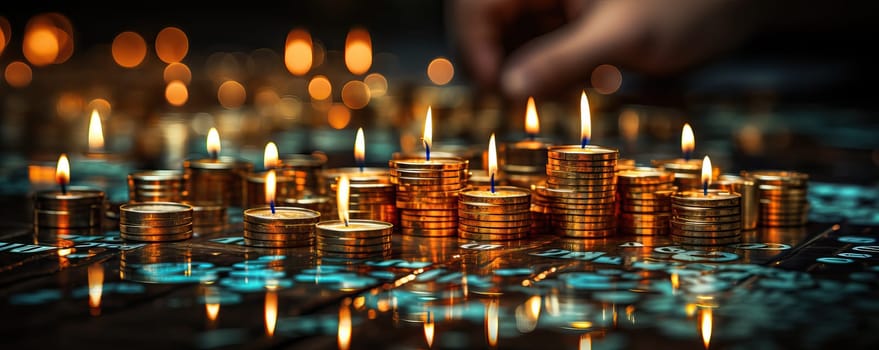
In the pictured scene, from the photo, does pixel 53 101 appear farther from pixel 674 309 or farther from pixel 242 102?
pixel 674 309

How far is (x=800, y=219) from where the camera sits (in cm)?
266

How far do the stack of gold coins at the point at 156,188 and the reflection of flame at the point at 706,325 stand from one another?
1419 mm

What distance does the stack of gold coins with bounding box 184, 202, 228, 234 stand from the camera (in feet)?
8.41

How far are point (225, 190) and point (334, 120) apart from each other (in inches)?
127

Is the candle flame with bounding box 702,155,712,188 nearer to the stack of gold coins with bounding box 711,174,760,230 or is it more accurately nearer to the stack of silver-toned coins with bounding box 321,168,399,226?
the stack of gold coins with bounding box 711,174,760,230

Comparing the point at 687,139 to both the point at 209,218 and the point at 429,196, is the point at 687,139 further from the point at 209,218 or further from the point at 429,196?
the point at 209,218

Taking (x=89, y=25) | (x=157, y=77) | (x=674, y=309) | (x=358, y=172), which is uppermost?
(x=89, y=25)

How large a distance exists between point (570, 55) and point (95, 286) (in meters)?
2.57

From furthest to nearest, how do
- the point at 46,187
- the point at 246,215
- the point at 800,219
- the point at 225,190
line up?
the point at 46,187 < the point at 225,190 < the point at 800,219 < the point at 246,215

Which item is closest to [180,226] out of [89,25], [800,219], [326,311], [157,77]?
[326,311]

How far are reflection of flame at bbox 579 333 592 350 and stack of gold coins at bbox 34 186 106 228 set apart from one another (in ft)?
4.46

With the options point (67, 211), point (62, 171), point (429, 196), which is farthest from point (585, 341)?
point (62, 171)

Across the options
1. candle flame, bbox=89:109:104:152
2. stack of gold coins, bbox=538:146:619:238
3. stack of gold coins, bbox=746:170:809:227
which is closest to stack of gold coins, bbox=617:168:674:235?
stack of gold coins, bbox=538:146:619:238

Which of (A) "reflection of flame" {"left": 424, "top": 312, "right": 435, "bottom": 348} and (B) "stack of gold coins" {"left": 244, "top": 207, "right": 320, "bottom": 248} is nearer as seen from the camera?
(A) "reflection of flame" {"left": 424, "top": 312, "right": 435, "bottom": 348}
